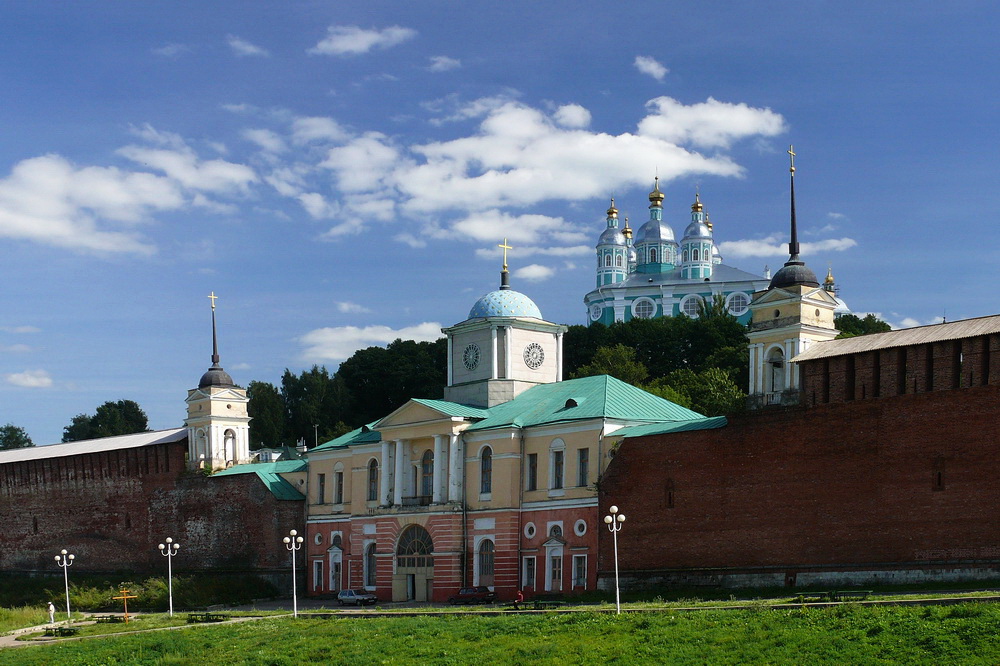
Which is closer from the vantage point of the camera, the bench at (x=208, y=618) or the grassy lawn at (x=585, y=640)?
the grassy lawn at (x=585, y=640)

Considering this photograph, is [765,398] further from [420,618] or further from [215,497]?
[215,497]

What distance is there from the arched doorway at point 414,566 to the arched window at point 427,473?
169 cm

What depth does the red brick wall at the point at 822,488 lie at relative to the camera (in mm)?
42156

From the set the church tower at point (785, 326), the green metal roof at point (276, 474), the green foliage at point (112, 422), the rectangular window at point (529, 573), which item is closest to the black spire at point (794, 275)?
the church tower at point (785, 326)

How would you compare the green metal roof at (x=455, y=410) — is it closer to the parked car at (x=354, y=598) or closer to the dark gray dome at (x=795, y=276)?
the parked car at (x=354, y=598)

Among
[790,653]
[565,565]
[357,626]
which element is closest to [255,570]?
[565,565]

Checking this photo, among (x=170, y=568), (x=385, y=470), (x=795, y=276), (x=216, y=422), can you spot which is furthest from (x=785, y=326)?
(x=216, y=422)

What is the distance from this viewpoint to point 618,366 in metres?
98.3

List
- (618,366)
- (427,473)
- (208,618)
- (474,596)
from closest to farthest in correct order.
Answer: (208,618), (474,596), (427,473), (618,366)

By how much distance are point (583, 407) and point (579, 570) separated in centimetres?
680

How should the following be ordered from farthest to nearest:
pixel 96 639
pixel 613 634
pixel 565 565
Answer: pixel 565 565, pixel 96 639, pixel 613 634

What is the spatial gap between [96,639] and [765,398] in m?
24.8

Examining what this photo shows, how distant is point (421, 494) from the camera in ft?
208

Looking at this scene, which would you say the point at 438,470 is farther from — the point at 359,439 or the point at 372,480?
the point at 359,439
